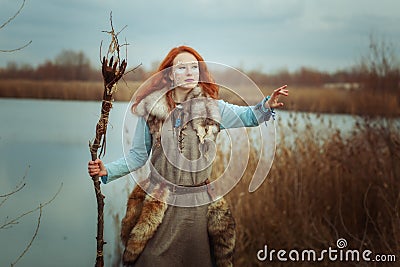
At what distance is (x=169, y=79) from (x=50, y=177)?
50.2 inches

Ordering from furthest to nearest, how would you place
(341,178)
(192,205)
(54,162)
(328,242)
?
(341,178)
(328,242)
(54,162)
(192,205)

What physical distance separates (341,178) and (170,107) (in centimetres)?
191

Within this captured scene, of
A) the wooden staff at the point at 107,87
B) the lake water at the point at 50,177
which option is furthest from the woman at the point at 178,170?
the lake water at the point at 50,177

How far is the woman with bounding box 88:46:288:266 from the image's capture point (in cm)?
188

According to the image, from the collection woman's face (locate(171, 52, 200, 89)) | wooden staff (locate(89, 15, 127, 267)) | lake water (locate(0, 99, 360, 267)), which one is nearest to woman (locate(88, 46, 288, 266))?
woman's face (locate(171, 52, 200, 89))

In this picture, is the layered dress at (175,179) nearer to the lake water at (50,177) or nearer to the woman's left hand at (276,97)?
the woman's left hand at (276,97)

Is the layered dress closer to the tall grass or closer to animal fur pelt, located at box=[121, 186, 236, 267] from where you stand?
animal fur pelt, located at box=[121, 186, 236, 267]

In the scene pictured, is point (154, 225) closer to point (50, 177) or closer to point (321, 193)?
point (50, 177)

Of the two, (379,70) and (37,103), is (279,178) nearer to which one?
(379,70)

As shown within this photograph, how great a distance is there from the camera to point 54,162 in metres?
3.03

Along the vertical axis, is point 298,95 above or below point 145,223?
above

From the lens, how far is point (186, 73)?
1.91 m

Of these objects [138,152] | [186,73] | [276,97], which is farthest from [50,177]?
[276,97]

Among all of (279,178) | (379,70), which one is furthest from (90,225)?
(379,70)
